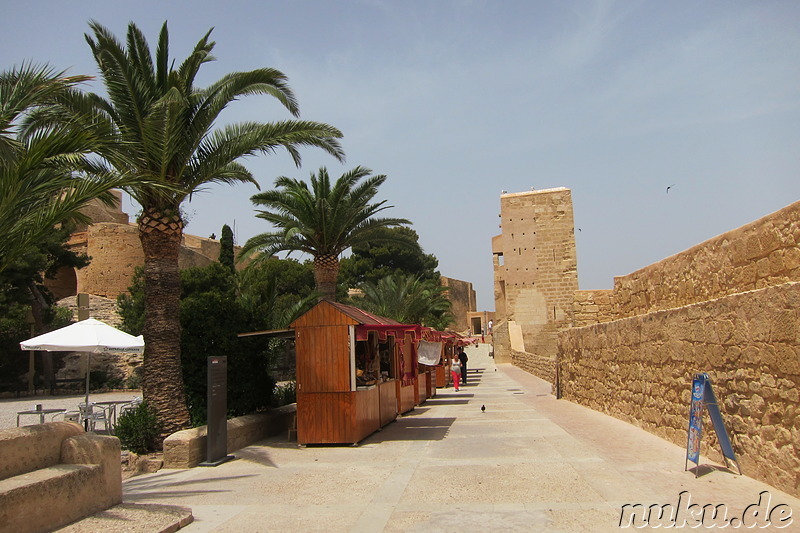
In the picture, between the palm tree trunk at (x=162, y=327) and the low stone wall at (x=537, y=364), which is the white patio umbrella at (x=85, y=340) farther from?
the low stone wall at (x=537, y=364)

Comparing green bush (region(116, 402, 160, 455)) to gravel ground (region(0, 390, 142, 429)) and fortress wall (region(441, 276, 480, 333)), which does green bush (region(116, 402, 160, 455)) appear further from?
fortress wall (region(441, 276, 480, 333))

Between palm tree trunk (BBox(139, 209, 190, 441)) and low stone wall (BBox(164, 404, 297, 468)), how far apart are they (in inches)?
23.2

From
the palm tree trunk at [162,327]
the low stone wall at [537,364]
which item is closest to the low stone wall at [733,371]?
the palm tree trunk at [162,327]

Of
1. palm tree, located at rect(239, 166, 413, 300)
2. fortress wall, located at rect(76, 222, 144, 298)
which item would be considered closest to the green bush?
palm tree, located at rect(239, 166, 413, 300)

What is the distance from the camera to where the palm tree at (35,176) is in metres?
5.63

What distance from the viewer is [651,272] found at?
11.0 meters

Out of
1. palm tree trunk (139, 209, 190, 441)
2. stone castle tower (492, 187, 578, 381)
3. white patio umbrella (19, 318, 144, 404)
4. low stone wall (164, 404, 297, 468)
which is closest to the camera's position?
low stone wall (164, 404, 297, 468)

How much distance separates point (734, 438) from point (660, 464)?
37.5 inches

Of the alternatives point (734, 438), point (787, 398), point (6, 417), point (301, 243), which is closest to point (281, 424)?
point (301, 243)

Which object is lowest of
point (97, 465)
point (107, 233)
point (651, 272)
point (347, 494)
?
point (347, 494)

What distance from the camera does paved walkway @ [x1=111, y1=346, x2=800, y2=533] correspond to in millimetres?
5520

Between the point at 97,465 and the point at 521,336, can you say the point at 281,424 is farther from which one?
the point at 521,336

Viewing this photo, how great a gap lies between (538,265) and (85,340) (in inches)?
1237

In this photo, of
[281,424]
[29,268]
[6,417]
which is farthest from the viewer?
[29,268]
